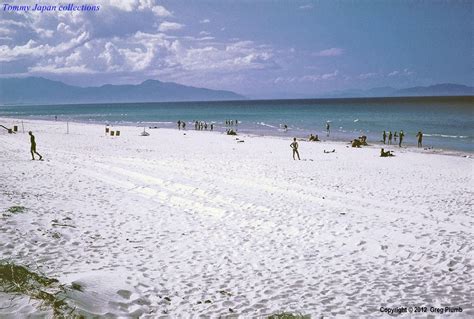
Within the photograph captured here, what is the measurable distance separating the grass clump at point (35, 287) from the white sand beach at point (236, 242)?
155mm

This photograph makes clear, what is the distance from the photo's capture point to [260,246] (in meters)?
9.38

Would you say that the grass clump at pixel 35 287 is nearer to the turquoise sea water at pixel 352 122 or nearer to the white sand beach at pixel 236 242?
the white sand beach at pixel 236 242

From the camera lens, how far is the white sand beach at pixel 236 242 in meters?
6.41

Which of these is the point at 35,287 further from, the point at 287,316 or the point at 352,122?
the point at 352,122

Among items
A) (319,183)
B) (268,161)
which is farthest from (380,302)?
(268,161)

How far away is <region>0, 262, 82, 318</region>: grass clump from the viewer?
199 inches

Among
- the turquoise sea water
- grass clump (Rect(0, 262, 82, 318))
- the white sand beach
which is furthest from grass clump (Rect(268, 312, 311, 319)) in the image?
the turquoise sea water

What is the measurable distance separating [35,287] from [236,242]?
5.02 meters

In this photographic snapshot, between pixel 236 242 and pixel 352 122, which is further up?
pixel 352 122

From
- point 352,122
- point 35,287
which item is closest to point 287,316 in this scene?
point 35,287

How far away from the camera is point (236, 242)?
378 inches

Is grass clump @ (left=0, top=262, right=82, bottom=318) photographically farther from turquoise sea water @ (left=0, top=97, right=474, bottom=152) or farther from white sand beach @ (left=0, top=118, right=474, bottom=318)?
turquoise sea water @ (left=0, top=97, right=474, bottom=152)

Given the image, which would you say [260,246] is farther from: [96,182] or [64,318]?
[96,182]

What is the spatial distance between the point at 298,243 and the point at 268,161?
51.5ft
